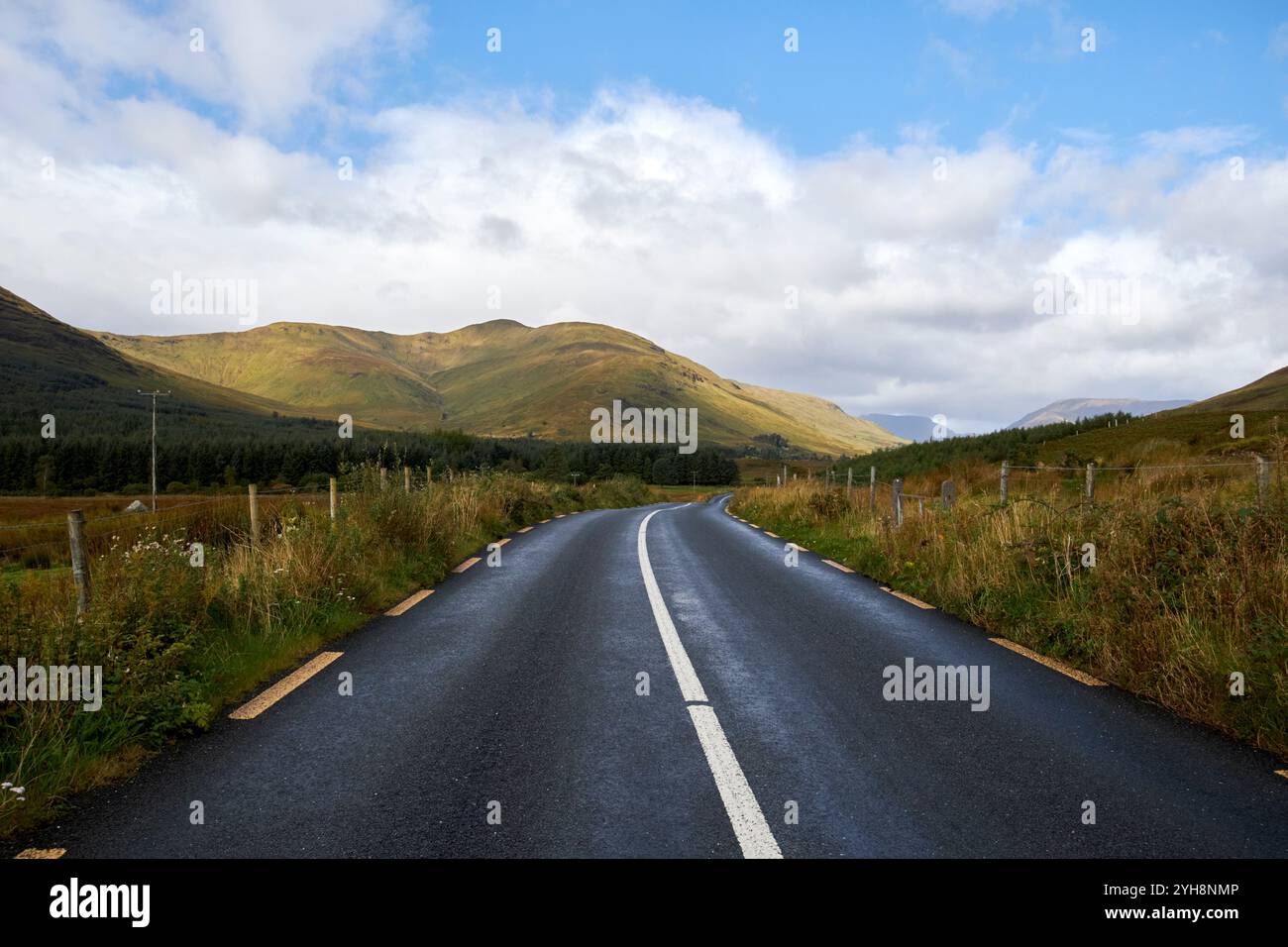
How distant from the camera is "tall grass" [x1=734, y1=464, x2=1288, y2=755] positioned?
4.75 meters

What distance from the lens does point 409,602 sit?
8.94 meters

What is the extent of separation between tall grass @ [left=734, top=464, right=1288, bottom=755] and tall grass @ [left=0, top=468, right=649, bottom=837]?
685 cm

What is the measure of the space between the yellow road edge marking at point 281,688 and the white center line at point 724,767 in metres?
3.06

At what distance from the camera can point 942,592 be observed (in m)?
8.77

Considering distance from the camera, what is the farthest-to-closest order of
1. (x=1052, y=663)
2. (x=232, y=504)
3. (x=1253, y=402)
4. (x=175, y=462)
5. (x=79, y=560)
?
1. (x=175, y=462)
2. (x=1253, y=402)
3. (x=232, y=504)
4. (x=1052, y=663)
5. (x=79, y=560)

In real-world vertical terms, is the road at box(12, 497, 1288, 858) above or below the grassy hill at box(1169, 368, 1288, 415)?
below

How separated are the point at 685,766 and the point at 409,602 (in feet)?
19.5

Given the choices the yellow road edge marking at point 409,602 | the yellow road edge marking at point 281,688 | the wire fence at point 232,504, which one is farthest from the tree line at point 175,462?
the yellow road edge marking at point 281,688

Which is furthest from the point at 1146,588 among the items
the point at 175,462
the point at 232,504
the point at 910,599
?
the point at 175,462

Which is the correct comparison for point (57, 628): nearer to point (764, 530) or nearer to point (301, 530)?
point (301, 530)

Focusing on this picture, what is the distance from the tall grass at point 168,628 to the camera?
3920mm

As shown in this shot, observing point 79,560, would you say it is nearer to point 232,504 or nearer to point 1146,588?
point 1146,588

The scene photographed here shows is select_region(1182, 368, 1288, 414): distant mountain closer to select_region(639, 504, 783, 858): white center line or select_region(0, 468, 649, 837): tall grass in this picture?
select_region(639, 504, 783, 858): white center line

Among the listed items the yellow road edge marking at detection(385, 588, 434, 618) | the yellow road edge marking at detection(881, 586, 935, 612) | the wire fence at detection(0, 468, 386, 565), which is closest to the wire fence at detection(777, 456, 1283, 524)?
the yellow road edge marking at detection(881, 586, 935, 612)
